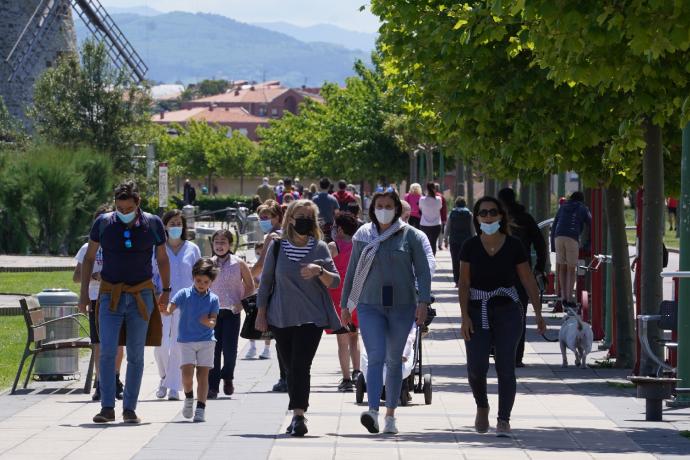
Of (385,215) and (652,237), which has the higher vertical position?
(385,215)

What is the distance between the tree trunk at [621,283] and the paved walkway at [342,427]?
715 mm

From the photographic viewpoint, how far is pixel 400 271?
1133 cm

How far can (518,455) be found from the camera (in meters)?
10.1

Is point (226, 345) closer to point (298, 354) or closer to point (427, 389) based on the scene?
point (427, 389)

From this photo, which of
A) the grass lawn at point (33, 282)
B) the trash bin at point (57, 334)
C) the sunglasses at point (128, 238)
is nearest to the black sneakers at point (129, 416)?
the sunglasses at point (128, 238)

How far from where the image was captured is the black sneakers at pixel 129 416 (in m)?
11.7

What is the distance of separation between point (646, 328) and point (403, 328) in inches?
124

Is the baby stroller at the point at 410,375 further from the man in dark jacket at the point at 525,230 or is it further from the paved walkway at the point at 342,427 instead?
the man in dark jacket at the point at 525,230

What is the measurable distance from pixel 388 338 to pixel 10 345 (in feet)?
28.7

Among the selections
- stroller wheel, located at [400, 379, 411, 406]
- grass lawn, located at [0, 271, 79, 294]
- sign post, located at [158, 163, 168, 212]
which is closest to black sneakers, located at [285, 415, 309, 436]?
stroller wheel, located at [400, 379, 411, 406]

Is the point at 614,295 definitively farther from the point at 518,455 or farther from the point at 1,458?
the point at 1,458

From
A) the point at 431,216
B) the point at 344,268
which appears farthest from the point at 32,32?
the point at 344,268

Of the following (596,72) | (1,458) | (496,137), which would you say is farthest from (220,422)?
(496,137)

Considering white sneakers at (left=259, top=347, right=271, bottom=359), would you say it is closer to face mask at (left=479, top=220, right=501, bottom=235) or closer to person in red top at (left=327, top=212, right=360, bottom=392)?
person in red top at (left=327, top=212, right=360, bottom=392)
